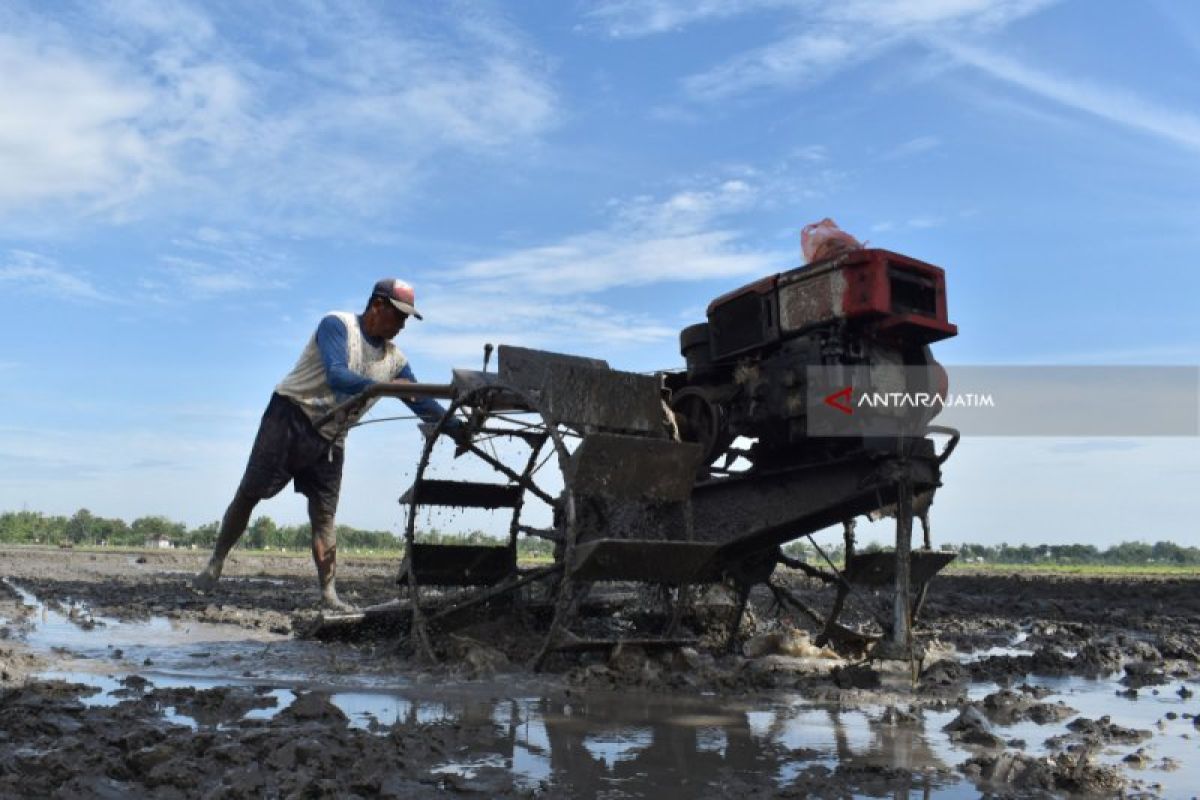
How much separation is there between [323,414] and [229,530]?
1.42 m

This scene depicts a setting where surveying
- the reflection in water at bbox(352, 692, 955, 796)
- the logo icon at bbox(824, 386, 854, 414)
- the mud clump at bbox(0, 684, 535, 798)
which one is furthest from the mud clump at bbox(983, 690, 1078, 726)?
the mud clump at bbox(0, 684, 535, 798)

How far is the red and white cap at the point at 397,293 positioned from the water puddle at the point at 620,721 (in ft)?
8.04

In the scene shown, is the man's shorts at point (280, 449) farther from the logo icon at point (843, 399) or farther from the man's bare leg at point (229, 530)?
the logo icon at point (843, 399)

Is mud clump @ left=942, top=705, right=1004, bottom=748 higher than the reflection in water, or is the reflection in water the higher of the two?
mud clump @ left=942, top=705, right=1004, bottom=748

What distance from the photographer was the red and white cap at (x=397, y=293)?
288 inches

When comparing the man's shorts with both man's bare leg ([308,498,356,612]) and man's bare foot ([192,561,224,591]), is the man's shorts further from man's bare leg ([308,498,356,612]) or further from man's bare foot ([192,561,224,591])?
man's bare foot ([192,561,224,591])

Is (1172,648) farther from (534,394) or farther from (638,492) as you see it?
(534,394)

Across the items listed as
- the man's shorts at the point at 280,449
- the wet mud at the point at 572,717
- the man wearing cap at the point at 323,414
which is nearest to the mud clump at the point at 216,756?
the wet mud at the point at 572,717

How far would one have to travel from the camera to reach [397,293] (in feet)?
24.2

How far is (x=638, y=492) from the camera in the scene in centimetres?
559

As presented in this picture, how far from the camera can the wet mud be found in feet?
10.4

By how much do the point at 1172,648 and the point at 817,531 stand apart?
306 centimetres

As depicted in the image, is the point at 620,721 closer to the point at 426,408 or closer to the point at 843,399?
the point at 843,399

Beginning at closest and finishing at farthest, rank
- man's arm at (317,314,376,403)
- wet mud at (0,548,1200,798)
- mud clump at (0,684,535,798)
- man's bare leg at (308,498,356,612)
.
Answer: mud clump at (0,684,535,798), wet mud at (0,548,1200,798), man's arm at (317,314,376,403), man's bare leg at (308,498,356,612)
